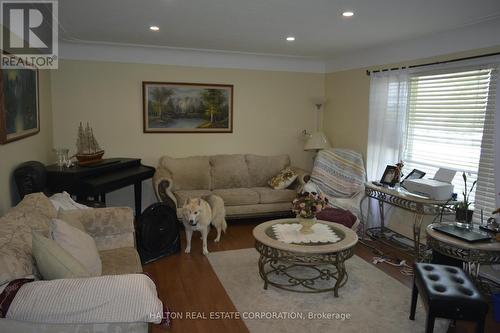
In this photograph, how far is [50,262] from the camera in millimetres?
1820

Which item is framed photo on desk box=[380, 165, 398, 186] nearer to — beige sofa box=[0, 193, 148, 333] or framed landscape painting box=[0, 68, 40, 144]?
beige sofa box=[0, 193, 148, 333]

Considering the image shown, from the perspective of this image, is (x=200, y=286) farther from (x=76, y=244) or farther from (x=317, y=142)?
(x=317, y=142)

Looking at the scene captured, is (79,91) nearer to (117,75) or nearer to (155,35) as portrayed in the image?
(117,75)

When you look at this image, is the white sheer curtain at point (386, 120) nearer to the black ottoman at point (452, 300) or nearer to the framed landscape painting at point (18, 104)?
the black ottoman at point (452, 300)

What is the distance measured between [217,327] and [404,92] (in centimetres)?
345

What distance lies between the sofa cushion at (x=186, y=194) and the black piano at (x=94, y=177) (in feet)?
1.57

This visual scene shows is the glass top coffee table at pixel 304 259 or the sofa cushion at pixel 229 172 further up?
the sofa cushion at pixel 229 172

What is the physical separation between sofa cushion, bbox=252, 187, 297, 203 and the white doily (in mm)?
1479

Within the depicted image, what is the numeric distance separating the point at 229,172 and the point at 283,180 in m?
0.81

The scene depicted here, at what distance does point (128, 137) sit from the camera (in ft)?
17.1

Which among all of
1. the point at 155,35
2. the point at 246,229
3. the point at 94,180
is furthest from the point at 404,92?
the point at 94,180

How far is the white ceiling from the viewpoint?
115 inches

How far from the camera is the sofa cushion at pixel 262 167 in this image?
5.52 metres

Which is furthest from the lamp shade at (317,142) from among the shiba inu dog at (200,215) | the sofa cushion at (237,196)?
the shiba inu dog at (200,215)
